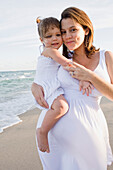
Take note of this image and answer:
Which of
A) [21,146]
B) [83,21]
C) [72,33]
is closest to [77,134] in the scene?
[72,33]

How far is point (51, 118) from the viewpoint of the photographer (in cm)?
210

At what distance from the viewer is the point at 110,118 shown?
546 centimetres

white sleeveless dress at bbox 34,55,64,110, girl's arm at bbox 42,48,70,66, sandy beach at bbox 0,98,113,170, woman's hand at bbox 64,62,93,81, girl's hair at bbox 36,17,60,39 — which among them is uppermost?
girl's hair at bbox 36,17,60,39

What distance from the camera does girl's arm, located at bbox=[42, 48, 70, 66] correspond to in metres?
2.22

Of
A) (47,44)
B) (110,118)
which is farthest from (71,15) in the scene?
(110,118)

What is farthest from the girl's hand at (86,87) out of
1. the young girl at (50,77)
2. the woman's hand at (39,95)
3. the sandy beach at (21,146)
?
the sandy beach at (21,146)

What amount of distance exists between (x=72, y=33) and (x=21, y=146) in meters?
2.78

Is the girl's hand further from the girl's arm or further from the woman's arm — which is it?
the girl's arm

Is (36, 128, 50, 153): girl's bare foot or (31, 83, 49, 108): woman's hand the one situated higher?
(31, 83, 49, 108): woman's hand

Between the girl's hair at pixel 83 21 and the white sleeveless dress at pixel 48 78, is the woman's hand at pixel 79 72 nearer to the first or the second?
the white sleeveless dress at pixel 48 78

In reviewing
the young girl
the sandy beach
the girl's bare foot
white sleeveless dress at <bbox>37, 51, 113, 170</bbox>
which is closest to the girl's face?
the young girl

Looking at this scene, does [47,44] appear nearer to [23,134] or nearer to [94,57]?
[94,57]

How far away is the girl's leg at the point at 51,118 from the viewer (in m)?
2.07

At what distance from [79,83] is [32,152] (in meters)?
2.35
